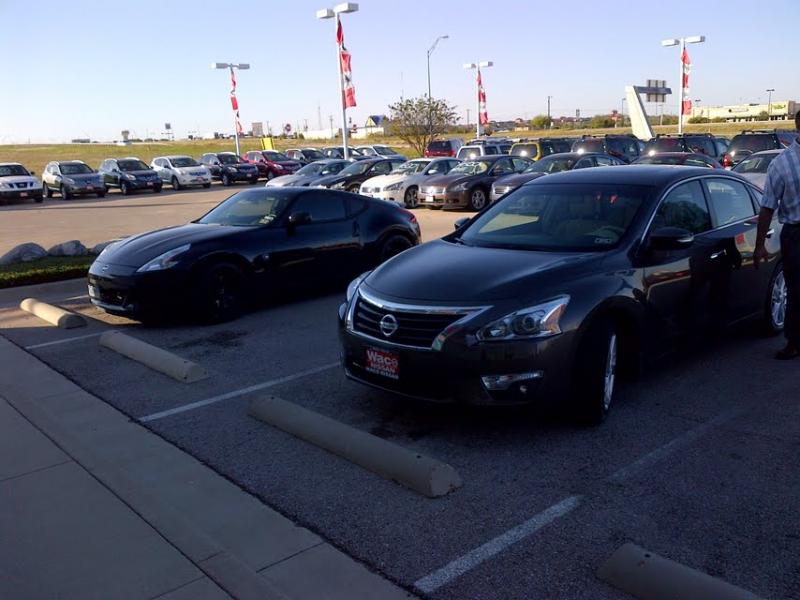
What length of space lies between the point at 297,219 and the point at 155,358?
2.85 meters

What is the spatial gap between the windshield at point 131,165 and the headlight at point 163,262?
28.8 meters

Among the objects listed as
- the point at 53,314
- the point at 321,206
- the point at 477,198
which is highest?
the point at 321,206

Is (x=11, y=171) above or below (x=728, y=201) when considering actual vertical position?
above

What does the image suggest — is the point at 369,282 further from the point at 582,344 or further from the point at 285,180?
the point at 285,180

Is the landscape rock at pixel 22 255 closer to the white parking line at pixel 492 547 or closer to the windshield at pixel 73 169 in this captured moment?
the white parking line at pixel 492 547

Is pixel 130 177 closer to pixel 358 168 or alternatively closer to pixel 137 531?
pixel 358 168

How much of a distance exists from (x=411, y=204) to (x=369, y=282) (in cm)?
1760

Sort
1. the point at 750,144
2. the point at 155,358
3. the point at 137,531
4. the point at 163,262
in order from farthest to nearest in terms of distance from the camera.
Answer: the point at 750,144
the point at 163,262
the point at 155,358
the point at 137,531

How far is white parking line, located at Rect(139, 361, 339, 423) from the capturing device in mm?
5688

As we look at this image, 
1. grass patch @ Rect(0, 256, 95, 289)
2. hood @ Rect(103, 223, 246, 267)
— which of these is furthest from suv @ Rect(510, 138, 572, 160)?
hood @ Rect(103, 223, 246, 267)

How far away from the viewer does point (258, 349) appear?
7418 millimetres

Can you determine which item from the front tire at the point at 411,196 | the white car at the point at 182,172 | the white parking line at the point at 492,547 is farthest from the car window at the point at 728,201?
the white car at the point at 182,172

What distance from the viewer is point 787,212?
6105 millimetres

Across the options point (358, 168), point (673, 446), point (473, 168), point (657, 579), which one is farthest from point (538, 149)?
point (657, 579)
